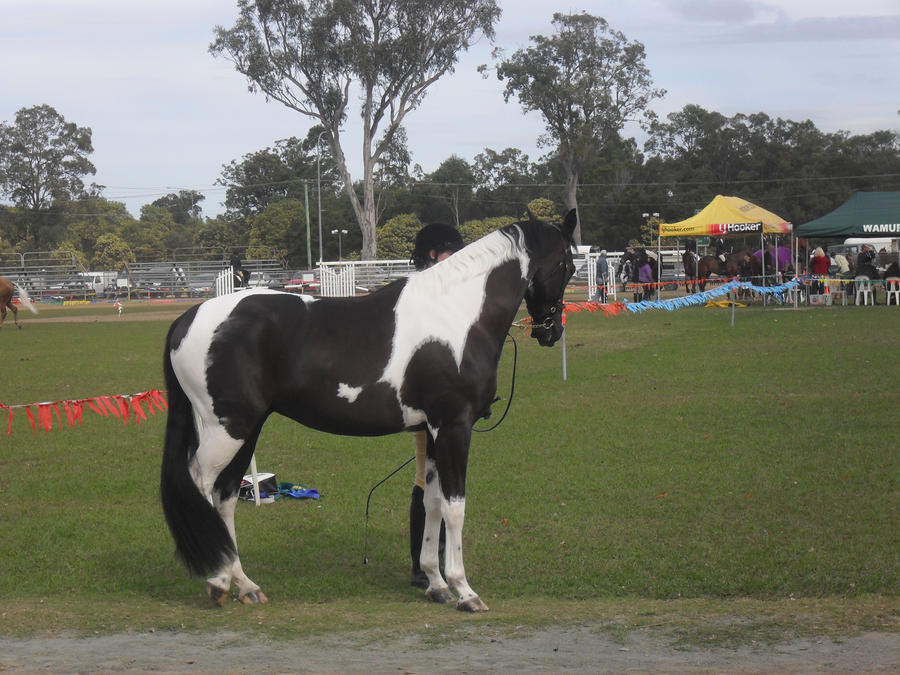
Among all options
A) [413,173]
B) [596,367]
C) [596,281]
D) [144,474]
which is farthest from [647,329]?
[413,173]

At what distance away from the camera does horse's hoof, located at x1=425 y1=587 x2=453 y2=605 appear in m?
5.40

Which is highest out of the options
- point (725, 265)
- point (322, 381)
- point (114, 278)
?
point (114, 278)

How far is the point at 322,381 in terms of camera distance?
17.3ft

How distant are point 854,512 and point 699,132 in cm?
7978

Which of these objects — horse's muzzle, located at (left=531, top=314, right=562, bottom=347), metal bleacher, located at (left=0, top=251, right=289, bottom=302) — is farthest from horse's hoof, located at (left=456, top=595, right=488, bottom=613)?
metal bleacher, located at (left=0, top=251, right=289, bottom=302)

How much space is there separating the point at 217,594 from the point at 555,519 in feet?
8.83

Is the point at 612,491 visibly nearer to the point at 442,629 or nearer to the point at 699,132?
the point at 442,629

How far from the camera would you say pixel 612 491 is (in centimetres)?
762

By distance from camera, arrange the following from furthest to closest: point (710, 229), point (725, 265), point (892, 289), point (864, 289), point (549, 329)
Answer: point (725, 265)
point (710, 229)
point (864, 289)
point (892, 289)
point (549, 329)

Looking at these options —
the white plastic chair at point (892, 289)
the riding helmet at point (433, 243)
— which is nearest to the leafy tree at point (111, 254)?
the white plastic chair at point (892, 289)

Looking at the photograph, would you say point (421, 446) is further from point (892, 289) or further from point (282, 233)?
point (282, 233)

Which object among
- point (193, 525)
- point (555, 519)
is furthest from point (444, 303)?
point (555, 519)

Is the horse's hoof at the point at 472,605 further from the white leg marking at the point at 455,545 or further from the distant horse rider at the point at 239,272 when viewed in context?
the distant horse rider at the point at 239,272

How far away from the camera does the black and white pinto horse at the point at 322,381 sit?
5.25 metres
